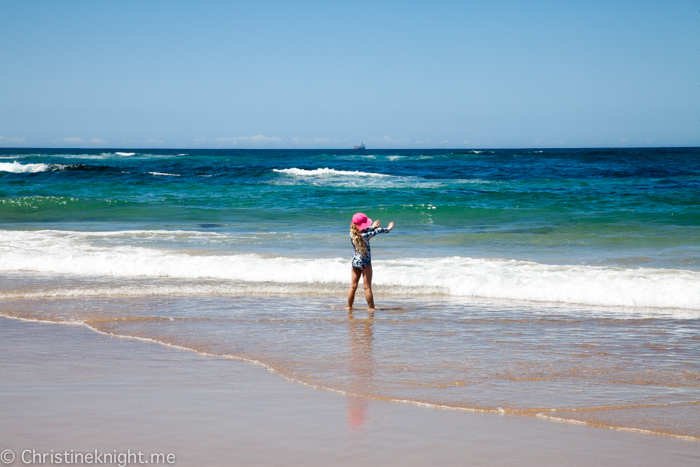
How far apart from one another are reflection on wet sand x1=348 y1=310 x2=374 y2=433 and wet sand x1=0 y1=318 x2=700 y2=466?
21mm

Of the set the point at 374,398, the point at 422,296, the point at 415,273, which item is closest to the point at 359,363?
the point at 374,398

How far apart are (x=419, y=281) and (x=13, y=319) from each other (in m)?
5.50

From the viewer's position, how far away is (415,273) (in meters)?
9.93

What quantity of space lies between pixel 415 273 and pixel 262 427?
20.8ft

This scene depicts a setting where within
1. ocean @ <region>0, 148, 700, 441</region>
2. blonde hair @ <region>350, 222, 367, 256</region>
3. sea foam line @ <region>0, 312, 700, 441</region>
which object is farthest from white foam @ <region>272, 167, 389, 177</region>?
sea foam line @ <region>0, 312, 700, 441</region>

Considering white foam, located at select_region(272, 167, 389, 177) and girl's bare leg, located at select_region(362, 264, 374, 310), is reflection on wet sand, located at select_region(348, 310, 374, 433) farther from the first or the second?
white foam, located at select_region(272, 167, 389, 177)

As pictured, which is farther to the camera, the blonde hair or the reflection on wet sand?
the blonde hair

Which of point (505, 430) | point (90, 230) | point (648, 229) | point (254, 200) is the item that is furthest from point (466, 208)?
point (505, 430)

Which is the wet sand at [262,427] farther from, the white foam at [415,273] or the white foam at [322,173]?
the white foam at [322,173]

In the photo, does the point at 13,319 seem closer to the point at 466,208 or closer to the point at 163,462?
the point at 163,462

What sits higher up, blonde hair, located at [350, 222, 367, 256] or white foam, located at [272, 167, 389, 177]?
white foam, located at [272, 167, 389, 177]

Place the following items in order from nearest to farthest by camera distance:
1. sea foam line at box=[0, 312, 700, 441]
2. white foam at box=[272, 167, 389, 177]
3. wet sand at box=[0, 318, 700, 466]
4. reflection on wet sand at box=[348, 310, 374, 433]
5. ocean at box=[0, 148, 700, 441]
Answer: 1. wet sand at box=[0, 318, 700, 466]
2. sea foam line at box=[0, 312, 700, 441]
3. reflection on wet sand at box=[348, 310, 374, 433]
4. ocean at box=[0, 148, 700, 441]
5. white foam at box=[272, 167, 389, 177]

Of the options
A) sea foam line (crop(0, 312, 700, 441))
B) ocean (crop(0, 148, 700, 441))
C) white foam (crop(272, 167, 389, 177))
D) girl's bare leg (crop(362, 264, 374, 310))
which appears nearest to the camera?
sea foam line (crop(0, 312, 700, 441))

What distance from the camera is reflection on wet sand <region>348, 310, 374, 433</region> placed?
13.3 ft
